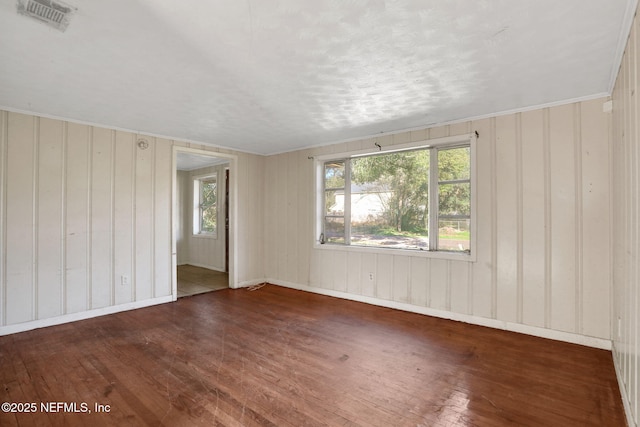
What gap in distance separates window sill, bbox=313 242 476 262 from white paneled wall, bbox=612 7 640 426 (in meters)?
1.38

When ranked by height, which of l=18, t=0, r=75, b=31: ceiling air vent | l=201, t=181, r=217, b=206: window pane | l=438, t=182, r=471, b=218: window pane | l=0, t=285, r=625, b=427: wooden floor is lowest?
l=0, t=285, r=625, b=427: wooden floor

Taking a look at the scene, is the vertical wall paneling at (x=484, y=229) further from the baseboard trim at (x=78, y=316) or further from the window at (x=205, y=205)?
the window at (x=205, y=205)

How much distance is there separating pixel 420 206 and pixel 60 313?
15.3 feet

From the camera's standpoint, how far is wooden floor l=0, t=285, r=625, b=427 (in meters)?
1.96

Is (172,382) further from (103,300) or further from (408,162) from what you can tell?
(408,162)

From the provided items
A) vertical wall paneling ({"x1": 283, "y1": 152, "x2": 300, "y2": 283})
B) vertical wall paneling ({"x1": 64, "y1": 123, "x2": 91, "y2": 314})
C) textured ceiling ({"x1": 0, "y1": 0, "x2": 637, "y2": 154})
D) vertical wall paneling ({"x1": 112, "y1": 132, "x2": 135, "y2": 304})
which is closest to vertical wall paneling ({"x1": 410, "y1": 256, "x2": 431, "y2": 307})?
textured ceiling ({"x1": 0, "y1": 0, "x2": 637, "y2": 154})

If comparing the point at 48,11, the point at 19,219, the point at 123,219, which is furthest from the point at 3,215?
the point at 48,11

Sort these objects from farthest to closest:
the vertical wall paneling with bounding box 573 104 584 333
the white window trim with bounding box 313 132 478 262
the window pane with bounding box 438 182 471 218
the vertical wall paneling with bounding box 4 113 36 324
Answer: the window pane with bounding box 438 182 471 218
the white window trim with bounding box 313 132 478 262
the vertical wall paneling with bounding box 4 113 36 324
the vertical wall paneling with bounding box 573 104 584 333

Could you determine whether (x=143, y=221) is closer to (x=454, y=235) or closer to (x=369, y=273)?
(x=369, y=273)

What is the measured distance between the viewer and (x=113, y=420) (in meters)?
1.91

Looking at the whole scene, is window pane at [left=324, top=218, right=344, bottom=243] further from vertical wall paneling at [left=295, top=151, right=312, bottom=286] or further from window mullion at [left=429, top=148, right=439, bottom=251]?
window mullion at [left=429, top=148, right=439, bottom=251]

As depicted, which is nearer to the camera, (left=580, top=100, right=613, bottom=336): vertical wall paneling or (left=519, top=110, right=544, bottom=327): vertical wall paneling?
(left=580, top=100, right=613, bottom=336): vertical wall paneling

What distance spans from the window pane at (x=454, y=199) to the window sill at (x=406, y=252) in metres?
0.49

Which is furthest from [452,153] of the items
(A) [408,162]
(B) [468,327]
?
(B) [468,327]
